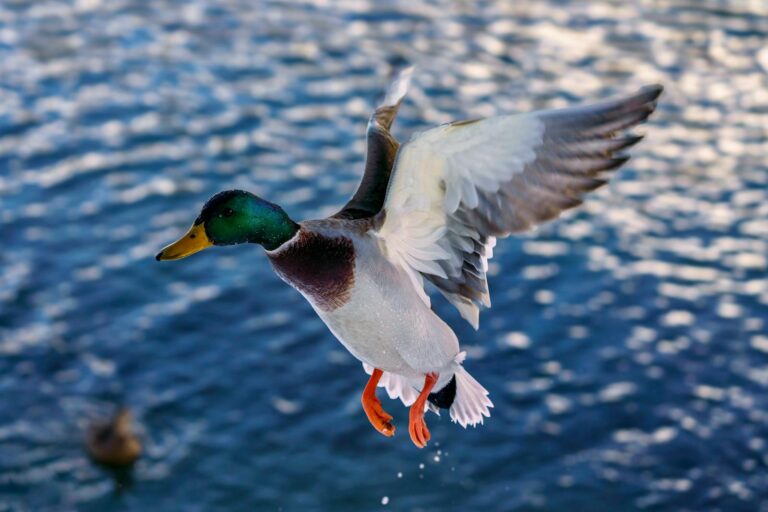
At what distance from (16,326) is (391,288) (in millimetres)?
7445

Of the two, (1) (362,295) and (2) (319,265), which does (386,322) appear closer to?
(1) (362,295)

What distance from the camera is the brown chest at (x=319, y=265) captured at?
222 inches

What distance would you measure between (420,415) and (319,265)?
122 cm

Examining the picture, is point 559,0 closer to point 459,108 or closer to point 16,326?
point 459,108

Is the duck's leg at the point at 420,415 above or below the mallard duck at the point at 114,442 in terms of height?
above

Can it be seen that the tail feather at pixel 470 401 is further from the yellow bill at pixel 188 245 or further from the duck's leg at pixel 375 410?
the yellow bill at pixel 188 245

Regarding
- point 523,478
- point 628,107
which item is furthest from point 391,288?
point 523,478

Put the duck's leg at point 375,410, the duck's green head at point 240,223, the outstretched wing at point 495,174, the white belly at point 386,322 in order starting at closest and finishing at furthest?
1. the outstretched wing at point 495,174
2. the duck's green head at point 240,223
3. the white belly at point 386,322
4. the duck's leg at point 375,410

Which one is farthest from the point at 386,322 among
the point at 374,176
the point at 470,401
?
the point at 470,401

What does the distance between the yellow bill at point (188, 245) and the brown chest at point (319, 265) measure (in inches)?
11.9

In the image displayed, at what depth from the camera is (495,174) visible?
546cm

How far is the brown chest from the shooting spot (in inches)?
222

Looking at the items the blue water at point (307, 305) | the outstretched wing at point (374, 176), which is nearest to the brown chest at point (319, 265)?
the outstretched wing at point (374, 176)

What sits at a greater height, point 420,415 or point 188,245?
point 188,245
